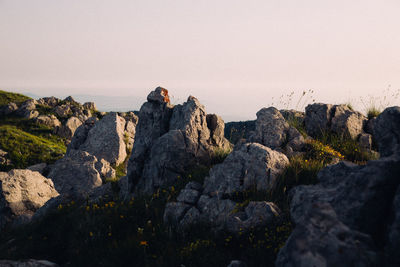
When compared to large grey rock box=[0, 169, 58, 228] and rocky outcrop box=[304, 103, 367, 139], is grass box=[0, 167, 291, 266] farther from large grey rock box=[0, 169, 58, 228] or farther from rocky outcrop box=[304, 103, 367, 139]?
rocky outcrop box=[304, 103, 367, 139]

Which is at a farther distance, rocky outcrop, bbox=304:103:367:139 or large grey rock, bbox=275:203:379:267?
rocky outcrop, bbox=304:103:367:139

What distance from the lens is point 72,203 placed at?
37.5 ft

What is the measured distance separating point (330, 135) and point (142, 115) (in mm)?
10137

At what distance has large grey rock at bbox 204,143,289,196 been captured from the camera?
976 cm

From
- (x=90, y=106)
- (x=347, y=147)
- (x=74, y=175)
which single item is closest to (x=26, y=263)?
(x=347, y=147)

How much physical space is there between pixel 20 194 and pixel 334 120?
52.7 feet

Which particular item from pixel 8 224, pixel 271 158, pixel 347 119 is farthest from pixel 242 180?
pixel 8 224

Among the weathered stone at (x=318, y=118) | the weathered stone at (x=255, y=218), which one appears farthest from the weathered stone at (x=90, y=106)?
the weathered stone at (x=255, y=218)

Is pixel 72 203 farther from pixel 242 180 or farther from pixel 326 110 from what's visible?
pixel 326 110

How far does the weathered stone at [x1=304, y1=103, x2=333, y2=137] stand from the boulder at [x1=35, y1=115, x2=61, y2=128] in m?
35.9

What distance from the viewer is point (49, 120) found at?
134ft

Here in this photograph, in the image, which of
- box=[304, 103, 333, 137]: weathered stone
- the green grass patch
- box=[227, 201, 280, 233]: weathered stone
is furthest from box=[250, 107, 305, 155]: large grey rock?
the green grass patch

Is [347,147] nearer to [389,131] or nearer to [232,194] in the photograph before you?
[232,194]

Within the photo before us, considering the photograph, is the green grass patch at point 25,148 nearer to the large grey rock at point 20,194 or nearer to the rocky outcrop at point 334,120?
the large grey rock at point 20,194
